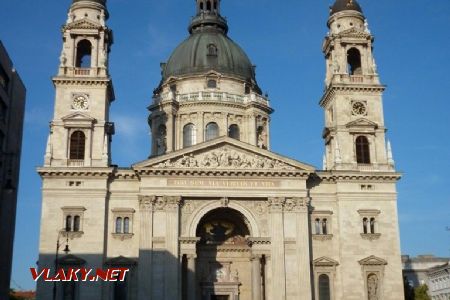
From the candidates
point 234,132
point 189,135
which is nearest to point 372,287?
point 234,132

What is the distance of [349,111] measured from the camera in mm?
47812

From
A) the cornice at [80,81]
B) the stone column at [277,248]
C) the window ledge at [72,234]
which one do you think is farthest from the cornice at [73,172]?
the stone column at [277,248]

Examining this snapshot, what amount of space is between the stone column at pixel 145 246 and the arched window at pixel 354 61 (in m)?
19.5

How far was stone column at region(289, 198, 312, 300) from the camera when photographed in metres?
42.4

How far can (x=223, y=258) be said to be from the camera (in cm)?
4684

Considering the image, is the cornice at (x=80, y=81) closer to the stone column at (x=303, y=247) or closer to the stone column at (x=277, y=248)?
the stone column at (x=277, y=248)

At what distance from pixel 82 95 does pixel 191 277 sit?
15059 millimetres

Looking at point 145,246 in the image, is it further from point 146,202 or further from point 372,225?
point 372,225

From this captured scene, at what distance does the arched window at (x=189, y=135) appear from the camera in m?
55.2

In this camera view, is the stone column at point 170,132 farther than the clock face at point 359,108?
Yes

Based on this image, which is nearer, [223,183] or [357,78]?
[223,183]

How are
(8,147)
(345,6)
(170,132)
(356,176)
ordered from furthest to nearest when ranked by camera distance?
(170,132) < (345,6) < (356,176) < (8,147)

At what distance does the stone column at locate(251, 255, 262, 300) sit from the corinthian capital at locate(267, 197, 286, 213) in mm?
3422

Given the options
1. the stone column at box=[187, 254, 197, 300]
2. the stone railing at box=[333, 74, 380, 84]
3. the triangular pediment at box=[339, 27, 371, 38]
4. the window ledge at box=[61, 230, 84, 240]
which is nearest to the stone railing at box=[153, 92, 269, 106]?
the stone railing at box=[333, 74, 380, 84]
